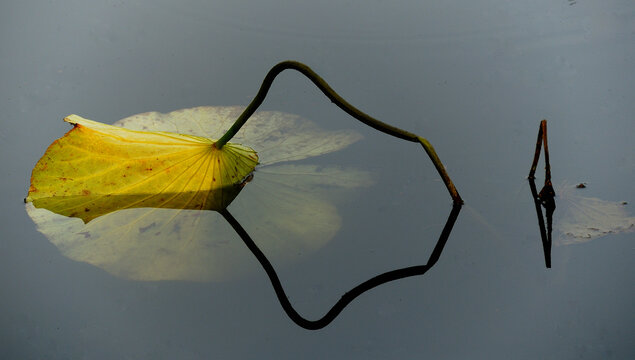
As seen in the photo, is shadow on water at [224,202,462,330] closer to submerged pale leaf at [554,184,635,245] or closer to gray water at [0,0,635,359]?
gray water at [0,0,635,359]

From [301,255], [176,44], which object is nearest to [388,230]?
[301,255]

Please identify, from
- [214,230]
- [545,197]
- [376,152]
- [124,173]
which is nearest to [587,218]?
[545,197]

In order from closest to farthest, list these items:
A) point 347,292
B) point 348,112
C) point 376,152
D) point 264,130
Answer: point 347,292 < point 348,112 < point 376,152 < point 264,130

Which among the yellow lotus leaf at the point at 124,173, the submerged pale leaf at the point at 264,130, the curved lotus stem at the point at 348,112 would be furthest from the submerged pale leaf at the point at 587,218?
the yellow lotus leaf at the point at 124,173

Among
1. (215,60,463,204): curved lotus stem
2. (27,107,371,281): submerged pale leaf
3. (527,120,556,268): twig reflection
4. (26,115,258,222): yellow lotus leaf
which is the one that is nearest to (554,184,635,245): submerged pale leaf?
(527,120,556,268): twig reflection

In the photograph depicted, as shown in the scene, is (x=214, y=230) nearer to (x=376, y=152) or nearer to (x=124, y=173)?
(x=124, y=173)

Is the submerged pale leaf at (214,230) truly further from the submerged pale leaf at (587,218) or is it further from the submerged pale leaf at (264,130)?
the submerged pale leaf at (587,218)

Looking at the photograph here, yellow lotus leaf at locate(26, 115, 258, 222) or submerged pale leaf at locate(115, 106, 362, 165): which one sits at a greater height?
submerged pale leaf at locate(115, 106, 362, 165)
